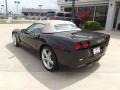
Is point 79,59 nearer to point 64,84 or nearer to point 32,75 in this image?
point 64,84

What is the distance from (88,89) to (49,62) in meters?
1.26

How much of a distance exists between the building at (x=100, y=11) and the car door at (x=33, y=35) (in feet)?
33.9

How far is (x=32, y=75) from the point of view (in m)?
3.65

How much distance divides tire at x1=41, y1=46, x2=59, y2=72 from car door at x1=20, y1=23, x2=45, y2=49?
49 cm

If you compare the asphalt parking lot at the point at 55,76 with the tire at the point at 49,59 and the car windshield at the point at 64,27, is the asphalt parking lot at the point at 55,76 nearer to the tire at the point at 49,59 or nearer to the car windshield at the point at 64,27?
the tire at the point at 49,59

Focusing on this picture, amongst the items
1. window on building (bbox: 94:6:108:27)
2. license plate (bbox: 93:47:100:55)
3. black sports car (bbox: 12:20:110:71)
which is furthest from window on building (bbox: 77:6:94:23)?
license plate (bbox: 93:47:100:55)

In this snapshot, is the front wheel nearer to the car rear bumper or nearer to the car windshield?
the car rear bumper

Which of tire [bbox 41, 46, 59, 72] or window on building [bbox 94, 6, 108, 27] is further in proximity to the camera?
window on building [bbox 94, 6, 108, 27]

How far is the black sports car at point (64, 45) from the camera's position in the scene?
322 cm

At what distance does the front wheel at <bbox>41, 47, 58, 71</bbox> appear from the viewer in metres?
3.63

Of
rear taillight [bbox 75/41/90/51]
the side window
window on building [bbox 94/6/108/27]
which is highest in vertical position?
window on building [bbox 94/6/108/27]

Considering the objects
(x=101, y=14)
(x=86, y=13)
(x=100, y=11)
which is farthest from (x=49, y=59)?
(x=86, y=13)

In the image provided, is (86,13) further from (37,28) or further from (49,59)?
(49,59)

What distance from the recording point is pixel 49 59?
12.5 feet
